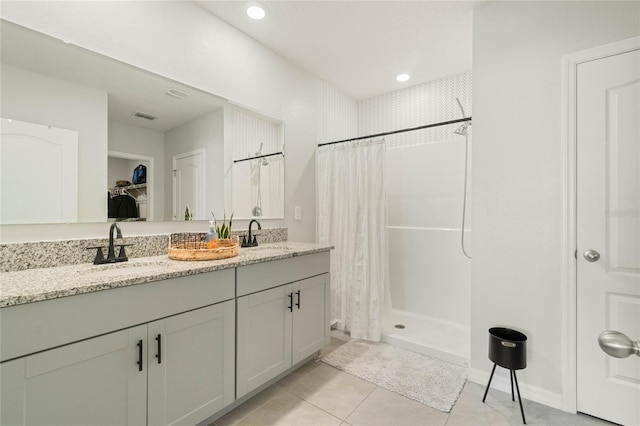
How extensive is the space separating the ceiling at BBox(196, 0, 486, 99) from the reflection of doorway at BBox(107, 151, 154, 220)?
1207 mm

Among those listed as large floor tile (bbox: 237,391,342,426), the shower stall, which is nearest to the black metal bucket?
the shower stall

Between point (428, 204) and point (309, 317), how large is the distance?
1884 mm

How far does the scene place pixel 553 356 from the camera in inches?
71.3

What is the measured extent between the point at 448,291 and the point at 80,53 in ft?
11.4

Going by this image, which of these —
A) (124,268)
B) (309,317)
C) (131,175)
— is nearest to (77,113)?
(131,175)

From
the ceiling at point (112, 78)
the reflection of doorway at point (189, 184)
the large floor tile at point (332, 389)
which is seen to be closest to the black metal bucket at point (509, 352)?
the large floor tile at point (332, 389)

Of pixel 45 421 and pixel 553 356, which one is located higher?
pixel 45 421

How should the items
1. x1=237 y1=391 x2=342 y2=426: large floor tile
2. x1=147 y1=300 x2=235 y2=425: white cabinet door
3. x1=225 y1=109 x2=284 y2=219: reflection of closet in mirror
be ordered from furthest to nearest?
x1=225 y1=109 x2=284 y2=219: reflection of closet in mirror, x1=237 y1=391 x2=342 y2=426: large floor tile, x1=147 y1=300 x2=235 y2=425: white cabinet door

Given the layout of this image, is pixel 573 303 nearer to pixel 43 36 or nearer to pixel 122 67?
pixel 122 67

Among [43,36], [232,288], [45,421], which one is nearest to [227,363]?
[232,288]

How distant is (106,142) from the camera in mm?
1669

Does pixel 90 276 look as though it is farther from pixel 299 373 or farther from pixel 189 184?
pixel 299 373

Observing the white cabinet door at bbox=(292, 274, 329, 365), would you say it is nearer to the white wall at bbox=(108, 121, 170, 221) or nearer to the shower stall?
the shower stall

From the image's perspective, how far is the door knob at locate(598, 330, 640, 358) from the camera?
0.59 metres
